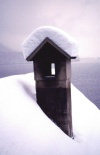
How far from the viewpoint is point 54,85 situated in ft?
27.5

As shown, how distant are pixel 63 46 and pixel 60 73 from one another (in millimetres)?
965

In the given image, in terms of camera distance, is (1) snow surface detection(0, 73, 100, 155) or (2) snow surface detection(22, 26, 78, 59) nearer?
(1) snow surface detection(0, 73, 100, 155)

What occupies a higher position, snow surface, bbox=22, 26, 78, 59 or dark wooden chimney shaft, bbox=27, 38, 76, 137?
snow surface, bbox=22, 26, 78, 59

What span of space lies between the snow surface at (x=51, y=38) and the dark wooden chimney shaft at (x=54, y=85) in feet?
0.71

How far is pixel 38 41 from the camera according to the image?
27.5 feet

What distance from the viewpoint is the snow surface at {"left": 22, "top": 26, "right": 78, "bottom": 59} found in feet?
26.9

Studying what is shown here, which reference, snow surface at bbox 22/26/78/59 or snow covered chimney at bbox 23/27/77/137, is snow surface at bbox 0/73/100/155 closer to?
snow covered chimney at bbox 23/27/77/137

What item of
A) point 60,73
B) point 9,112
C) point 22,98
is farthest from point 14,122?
point 60,73

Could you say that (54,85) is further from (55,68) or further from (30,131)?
(30,131)

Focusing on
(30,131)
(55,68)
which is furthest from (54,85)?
(30,131)

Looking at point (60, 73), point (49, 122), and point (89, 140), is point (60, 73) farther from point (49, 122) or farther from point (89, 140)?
point (89, 140)

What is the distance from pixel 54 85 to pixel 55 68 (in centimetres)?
62

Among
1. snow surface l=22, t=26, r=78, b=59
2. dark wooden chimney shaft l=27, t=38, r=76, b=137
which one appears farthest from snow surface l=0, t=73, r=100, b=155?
snow surface l=22, t=26, r=78, b=59

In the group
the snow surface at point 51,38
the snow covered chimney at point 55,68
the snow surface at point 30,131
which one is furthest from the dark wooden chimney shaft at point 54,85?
the snow surface at point 30,131
